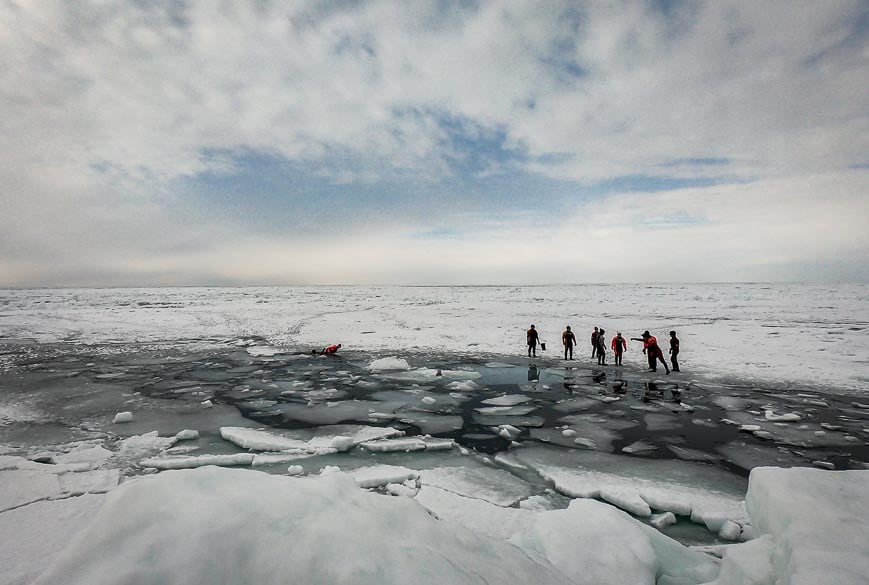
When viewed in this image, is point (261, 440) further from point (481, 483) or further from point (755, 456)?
point (755, 456)

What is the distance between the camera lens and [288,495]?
2879 mm

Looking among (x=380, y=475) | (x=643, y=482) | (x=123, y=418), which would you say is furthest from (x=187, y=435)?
(x=643, y=482)

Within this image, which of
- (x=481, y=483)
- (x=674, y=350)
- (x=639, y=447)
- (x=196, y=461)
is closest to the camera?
(x=481, y=483)

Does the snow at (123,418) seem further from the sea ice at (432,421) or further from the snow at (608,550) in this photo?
the snow at (608,550)

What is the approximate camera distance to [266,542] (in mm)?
2459

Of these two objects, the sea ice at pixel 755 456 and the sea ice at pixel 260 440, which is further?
the sea ice at pixel 260 440

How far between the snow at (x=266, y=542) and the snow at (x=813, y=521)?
1.57 meters

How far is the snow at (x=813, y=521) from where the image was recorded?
2609 mm

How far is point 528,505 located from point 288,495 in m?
3.42

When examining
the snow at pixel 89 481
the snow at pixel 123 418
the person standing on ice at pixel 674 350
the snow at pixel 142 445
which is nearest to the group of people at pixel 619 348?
the person standing on ice at pixel 674 350

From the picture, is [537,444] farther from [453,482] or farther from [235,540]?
[235,540]

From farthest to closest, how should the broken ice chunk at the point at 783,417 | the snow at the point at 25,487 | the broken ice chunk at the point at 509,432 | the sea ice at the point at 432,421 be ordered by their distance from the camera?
the broken ice chunk at the point at 783,417, the sea ice at the point at 432,421, the broken ice chunk at the point at 509,432, the snow at the point at 25,487

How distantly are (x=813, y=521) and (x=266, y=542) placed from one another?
391 centimetres

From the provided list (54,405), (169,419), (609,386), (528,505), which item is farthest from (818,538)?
(54,405)
